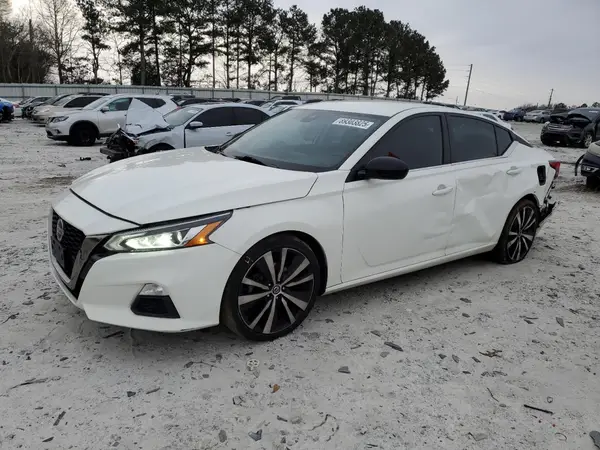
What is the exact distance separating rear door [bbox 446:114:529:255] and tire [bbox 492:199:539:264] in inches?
5.3

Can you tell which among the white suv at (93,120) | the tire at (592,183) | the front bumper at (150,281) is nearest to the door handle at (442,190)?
the front bumper at (150,281)

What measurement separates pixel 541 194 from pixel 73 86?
39.3m

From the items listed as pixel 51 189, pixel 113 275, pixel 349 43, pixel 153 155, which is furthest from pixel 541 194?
pixel 349 43

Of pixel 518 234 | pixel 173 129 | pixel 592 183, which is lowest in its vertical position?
pixel 592 183

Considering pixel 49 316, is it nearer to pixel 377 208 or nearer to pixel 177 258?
pixel 177 258

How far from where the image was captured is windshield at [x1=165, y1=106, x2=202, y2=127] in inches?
416

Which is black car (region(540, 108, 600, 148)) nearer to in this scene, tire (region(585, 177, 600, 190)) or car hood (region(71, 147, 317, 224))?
tire (region(585, 177, 600, 190))

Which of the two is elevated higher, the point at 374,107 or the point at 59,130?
the point at 374,107

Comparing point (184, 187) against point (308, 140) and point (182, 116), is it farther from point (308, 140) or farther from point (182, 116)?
point (182, 116)

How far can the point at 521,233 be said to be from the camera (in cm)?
505

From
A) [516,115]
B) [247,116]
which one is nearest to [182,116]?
[247,116]

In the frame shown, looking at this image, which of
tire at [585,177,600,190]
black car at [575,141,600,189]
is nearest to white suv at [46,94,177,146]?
black car at [575,141,600,189]

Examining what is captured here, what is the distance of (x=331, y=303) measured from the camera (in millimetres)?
3992

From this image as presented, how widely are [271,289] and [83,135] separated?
1433cm
